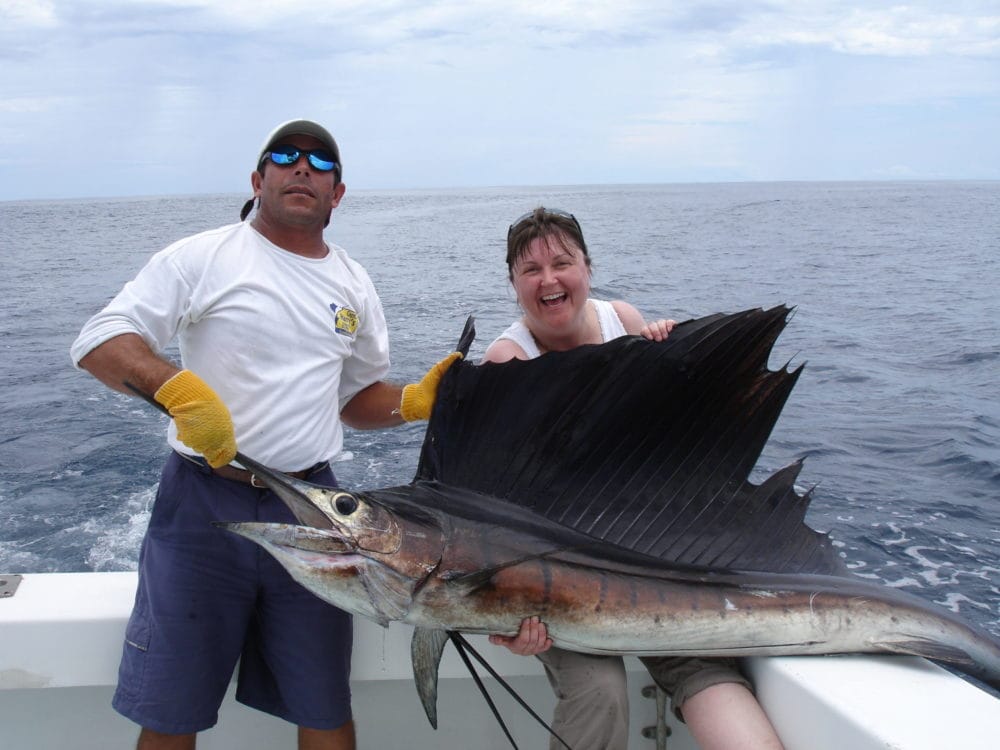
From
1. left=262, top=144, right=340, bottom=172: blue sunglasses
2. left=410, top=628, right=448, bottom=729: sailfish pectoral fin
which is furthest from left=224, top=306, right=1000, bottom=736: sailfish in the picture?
left=262, top=144, right=340, bottom=172: blue sunglasses

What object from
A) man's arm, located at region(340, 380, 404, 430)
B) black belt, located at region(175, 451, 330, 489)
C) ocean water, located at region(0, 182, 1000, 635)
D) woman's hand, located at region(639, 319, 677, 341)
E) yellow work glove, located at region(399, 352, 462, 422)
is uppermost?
woman's hand, located at region(639, 319, 677, 341)

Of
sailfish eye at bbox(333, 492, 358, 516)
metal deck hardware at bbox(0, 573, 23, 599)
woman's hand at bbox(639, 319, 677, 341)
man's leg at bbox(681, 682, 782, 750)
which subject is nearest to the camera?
sailfish eye at bbox(333, 492, 358, 516)

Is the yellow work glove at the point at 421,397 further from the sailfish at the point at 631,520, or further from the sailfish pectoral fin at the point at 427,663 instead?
the sailfish pectoral fin at the point at 427,663

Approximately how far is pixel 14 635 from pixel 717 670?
1.44m

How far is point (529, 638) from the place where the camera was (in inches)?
62.7

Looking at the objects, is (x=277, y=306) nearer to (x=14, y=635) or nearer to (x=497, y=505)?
(x=497, y=505)

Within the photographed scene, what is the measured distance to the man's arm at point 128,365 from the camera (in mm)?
1635

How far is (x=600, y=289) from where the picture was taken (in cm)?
1168

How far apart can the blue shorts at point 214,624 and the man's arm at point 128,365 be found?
264 mm

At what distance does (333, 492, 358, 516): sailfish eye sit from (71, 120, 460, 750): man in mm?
383

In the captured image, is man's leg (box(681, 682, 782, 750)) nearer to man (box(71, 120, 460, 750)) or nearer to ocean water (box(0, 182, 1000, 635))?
ocean water (box(0, 182, 1000, 635))

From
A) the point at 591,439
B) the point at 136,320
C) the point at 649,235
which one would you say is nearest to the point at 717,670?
the point at 591,439

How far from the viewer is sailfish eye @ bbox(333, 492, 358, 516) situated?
151 cm

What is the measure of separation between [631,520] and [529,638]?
360mm
